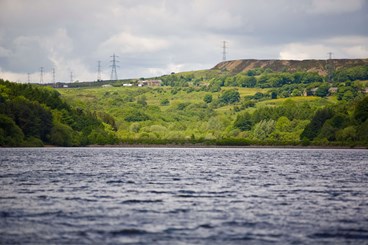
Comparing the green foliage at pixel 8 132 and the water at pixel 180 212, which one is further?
the green foliage at pixel 8 132

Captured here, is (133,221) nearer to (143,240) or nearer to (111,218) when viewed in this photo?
(111,218)

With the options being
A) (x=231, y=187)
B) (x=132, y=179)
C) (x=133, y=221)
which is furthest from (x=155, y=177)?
(x=133, y=221)

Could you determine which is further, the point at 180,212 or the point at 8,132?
the point at 8,132

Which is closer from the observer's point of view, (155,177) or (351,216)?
(351,216)

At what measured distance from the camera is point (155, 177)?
7994cm

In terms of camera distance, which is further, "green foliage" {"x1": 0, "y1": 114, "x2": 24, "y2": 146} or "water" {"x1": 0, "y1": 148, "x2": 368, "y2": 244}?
"green foliage" {"x1": 0, "y1": 114, "x2": 24, "y2": 146}

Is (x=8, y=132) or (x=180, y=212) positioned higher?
(x=8, y=132)

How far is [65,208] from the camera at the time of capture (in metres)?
47.2

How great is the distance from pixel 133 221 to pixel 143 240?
19.9ft

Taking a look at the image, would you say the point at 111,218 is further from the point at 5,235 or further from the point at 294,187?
the point at 294,187

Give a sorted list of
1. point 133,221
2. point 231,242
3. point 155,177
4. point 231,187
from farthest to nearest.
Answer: point 155,177 → point 231,187 → point 133,221 → point 231,242

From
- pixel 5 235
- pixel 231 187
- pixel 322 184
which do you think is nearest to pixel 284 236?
pixel 5 235

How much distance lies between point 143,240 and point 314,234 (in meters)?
9.36

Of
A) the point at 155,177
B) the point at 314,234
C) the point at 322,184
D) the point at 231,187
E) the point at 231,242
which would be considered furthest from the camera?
the point at 155,177
